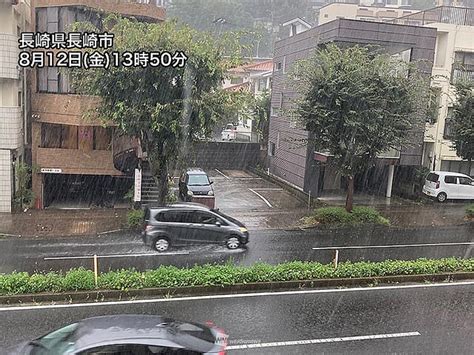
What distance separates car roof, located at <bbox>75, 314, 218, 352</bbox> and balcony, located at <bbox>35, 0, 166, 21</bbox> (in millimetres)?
17159

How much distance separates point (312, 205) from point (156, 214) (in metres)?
10.2

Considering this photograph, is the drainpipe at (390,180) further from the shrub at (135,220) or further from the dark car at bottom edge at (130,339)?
the dark car at bottom edge at (130,339)

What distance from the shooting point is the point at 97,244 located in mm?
15961

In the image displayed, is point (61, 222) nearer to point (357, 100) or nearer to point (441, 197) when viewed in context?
point (357, 100)

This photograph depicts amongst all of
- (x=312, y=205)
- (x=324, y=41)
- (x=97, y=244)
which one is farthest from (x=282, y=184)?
(x=97, y=244)

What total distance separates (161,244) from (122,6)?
11.7 m

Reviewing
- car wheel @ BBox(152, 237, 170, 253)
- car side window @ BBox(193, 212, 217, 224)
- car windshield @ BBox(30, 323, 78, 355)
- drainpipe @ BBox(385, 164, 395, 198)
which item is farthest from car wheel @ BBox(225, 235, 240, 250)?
drainpipe @ BBox(385, 164, 395, 198)

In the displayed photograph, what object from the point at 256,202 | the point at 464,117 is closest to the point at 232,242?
the point at 256,202

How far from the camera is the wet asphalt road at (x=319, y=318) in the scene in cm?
874

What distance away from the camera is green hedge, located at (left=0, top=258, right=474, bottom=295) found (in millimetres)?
10586

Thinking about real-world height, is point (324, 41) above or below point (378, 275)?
above

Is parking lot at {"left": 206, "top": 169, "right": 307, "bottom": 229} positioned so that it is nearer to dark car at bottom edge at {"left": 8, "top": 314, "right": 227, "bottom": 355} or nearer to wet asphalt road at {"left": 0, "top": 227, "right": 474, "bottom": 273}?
wet asphalt road at {"left": 0, "top": 227, "right": 474, "bottom": 273}

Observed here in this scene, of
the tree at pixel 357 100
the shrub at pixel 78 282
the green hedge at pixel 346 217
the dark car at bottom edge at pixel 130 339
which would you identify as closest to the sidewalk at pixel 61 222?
the shrub at pixel 78 282

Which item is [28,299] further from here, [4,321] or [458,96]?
[458,96]
